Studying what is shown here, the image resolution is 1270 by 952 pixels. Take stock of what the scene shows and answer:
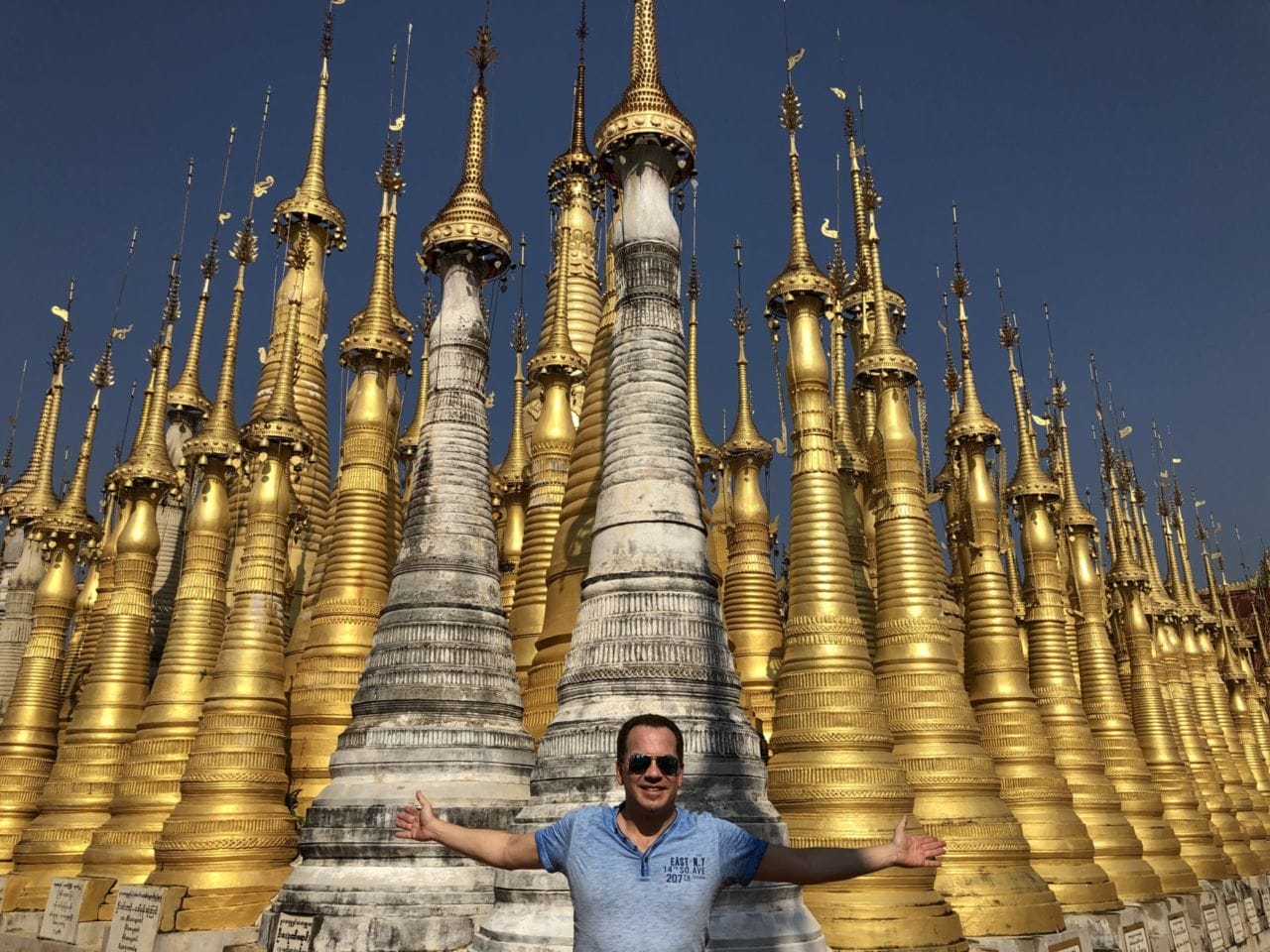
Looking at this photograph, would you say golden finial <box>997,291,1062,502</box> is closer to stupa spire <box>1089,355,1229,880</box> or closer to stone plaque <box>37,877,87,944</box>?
stupa spire <box>1089,355,1229,880</box>

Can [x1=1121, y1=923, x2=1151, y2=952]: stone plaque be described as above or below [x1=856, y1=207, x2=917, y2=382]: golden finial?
below

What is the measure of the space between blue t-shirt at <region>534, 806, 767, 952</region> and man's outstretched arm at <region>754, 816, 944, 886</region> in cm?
9

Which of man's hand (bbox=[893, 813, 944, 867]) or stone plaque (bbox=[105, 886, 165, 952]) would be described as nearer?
man's hand (bbox=[893, 813, 944, 867])

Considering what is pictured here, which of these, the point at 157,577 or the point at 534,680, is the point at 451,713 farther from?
the point at 157,577

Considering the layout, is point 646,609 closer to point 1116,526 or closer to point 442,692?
point 442,692

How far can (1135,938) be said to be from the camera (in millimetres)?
17219

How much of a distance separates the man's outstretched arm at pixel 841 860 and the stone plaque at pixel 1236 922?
25102 mm

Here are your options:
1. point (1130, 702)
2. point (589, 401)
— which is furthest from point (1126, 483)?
point (589, 401)

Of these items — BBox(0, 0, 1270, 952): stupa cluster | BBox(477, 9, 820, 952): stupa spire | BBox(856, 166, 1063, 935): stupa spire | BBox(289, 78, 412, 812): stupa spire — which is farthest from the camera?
BBox(289, 78, 412, 812): stupa spire

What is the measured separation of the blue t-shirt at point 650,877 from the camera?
3.85 metres

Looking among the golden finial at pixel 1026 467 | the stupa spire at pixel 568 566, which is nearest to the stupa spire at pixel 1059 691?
the golden finial at pixel 1026 467

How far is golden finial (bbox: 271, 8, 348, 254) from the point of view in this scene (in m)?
30.2

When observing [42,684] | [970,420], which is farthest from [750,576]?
[42,684]

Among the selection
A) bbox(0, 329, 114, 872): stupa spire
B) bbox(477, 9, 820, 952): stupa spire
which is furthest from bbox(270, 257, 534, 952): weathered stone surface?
bbox(0, 329, 114, 872): stupa spire
